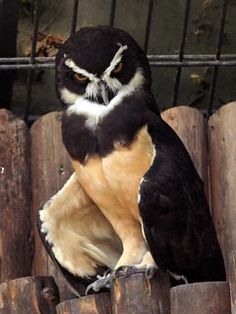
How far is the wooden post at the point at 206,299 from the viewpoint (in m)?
4.02

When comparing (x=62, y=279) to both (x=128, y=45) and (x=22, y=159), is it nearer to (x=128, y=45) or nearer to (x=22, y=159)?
(x=22, y=159)

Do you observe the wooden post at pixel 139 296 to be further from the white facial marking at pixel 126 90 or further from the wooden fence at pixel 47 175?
the white facial marking at pixel 126 90

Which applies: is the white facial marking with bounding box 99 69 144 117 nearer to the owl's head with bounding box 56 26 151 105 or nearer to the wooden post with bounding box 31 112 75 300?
the owl's head with bounding box 56 26 151 105

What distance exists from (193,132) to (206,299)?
106 centimetres

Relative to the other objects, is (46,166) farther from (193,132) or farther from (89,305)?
(89,305)

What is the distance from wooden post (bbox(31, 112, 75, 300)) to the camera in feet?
16.0

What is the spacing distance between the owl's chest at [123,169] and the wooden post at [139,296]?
35 centimetres

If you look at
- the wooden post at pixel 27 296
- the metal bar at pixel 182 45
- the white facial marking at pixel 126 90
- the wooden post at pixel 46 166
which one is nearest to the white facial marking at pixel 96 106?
the white facial marking at pixel 126 90

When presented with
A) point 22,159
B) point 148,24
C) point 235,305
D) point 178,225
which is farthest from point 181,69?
point 235,305

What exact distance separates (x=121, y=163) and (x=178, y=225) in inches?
9.6

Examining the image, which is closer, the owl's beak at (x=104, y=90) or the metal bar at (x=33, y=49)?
the owl's beak at (x=104, y=90)

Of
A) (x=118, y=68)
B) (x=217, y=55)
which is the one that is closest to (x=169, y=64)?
(x=217, y=55)

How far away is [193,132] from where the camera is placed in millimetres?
4984

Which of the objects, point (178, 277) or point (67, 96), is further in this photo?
point (67, 96)
